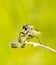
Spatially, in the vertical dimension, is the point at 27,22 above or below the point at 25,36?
above

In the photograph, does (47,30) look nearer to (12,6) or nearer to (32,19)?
(32,19)

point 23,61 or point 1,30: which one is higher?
point 1,30

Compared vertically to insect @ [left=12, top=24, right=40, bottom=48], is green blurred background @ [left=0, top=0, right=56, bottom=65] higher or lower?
higher

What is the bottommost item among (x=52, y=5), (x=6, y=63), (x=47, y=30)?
(x=6, y=63)

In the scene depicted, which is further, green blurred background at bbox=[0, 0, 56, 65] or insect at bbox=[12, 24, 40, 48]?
green blurred background at bbox=[0, 0, 56, 65]

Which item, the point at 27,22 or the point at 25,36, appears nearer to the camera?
the point at 25,36

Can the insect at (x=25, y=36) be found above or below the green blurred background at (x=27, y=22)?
below

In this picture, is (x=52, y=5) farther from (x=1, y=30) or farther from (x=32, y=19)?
(x=1, y=30)

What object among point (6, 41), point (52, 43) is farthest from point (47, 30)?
point (6, 41)
